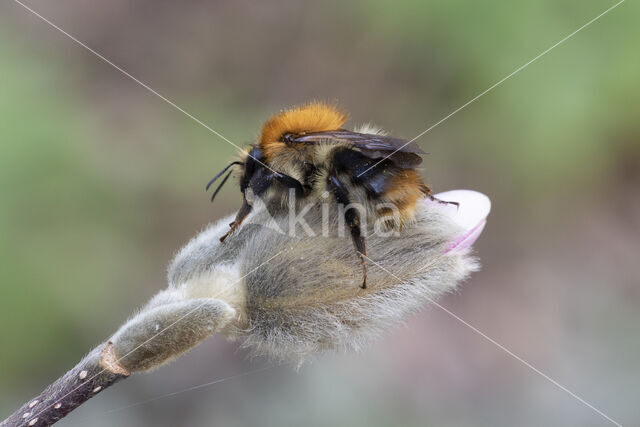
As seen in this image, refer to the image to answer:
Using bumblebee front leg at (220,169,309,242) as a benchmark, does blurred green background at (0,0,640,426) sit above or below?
above

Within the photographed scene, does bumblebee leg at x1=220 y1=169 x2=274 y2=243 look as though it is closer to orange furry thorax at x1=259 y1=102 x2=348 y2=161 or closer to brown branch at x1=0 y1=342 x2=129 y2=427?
orange furry thorax at x1=259 y1=102 x2=348 y2=161

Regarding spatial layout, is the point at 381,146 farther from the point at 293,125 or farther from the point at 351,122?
the point at 351,122

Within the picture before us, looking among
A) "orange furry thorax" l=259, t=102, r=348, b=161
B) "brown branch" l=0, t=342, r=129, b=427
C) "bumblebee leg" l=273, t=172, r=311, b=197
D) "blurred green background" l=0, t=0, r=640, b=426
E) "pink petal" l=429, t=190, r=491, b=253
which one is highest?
"blurred green background" l=0, t=0, r=640, b=426

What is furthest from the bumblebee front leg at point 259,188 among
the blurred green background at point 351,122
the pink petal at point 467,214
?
the blurred green background at point 351,122

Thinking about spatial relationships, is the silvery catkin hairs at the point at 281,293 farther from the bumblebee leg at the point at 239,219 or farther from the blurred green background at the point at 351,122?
the blurred green background at the point at 351,122

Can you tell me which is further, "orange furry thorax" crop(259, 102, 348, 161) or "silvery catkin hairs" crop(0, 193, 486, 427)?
"orange furry thorax" crop(259, 102, 348, 161)

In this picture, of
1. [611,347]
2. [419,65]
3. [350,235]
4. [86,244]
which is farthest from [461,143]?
[350,235]

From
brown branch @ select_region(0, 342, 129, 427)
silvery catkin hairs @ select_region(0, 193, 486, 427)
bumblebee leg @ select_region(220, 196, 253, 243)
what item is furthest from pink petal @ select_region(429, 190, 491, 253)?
brown branch @ select_region(0, 342, 129, 427)

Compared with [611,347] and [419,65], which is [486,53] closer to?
[419,65]
